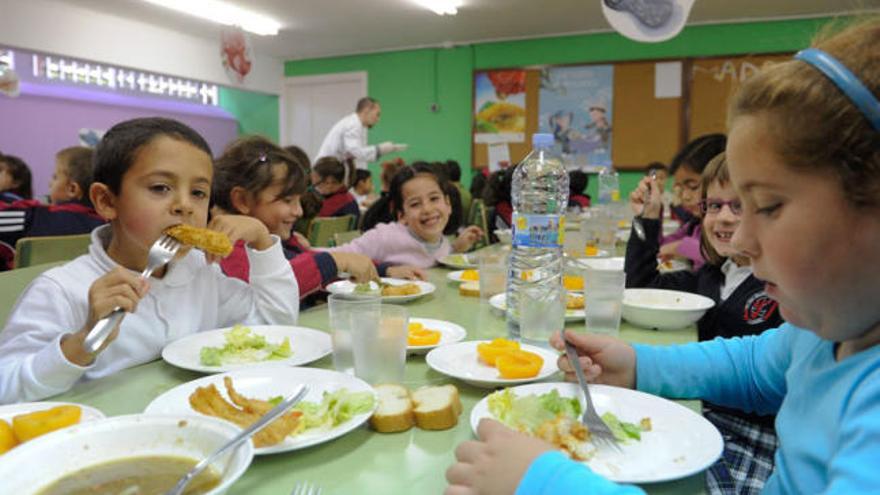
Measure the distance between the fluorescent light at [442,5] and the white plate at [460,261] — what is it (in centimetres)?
441

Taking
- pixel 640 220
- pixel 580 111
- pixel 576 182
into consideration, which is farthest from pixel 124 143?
pixel 580 111

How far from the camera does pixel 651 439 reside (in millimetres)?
845

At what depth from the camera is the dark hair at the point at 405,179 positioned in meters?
3.02

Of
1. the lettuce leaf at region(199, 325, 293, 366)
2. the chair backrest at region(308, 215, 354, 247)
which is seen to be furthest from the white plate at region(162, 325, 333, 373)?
the chair backrest at region(308, 215, 354, 247)

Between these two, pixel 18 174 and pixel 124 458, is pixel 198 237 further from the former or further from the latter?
pixel 18 174

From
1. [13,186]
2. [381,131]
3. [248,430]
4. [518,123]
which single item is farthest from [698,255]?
[381,131]

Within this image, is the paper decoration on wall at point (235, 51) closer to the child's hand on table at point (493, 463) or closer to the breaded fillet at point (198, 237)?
the breaded fillet at point (198, 237)

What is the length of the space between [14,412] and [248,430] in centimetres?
42

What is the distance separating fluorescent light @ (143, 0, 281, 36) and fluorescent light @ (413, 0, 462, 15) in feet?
6.00

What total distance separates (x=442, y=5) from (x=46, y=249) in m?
4.92

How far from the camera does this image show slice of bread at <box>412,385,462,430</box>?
2.95 feet

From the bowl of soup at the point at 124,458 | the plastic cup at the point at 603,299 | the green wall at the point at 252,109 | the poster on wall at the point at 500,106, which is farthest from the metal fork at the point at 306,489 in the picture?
the green wall at the point at 252,109

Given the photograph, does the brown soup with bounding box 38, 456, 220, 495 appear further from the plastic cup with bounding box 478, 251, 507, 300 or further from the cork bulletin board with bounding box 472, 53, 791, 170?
the cork bulletin board with bounding box 472, 53, 791, 170

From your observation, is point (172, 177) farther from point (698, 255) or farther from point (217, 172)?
point (698, 255)
